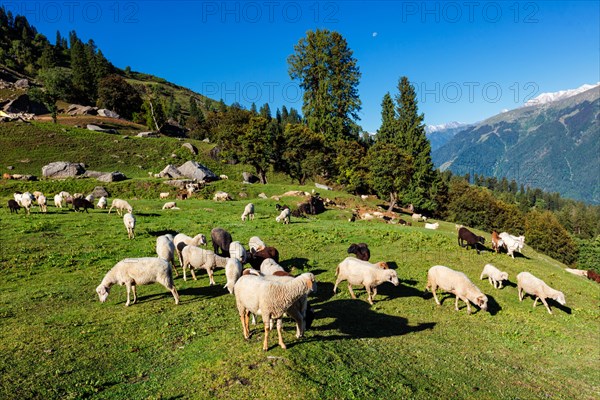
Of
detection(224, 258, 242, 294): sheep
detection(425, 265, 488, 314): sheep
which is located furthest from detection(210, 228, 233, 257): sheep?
detection(425, 265, 488, 314): sheep

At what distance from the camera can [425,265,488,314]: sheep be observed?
16062 mm

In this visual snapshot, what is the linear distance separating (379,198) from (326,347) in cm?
6365

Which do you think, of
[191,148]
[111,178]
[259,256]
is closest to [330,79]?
[191,148]

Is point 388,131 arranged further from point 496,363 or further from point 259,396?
point 259,396

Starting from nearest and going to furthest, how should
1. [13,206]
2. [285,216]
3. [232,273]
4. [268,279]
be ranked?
[268,279], [232,273], [13,206], [285,216]

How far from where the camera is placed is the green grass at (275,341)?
8414 millimetres

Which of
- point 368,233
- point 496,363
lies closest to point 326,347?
point 496,363

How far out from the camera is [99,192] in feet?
151

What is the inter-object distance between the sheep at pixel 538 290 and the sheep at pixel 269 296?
592 inches

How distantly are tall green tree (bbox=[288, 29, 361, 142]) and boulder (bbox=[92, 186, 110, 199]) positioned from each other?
48951mm

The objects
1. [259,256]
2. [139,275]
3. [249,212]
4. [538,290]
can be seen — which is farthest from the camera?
[249,212]

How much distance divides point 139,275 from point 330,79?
247ft

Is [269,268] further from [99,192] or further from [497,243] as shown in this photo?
[99,192]

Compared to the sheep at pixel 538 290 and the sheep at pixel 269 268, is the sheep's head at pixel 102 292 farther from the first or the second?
the sheep at pixel 538 290
